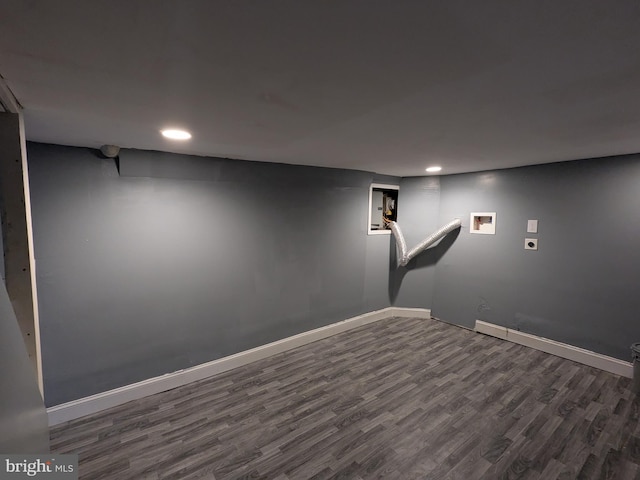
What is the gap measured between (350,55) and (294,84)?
0.98ft

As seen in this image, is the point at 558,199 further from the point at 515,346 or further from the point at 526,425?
the point at 526,425

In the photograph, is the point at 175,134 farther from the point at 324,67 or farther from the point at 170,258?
the point at 324,67

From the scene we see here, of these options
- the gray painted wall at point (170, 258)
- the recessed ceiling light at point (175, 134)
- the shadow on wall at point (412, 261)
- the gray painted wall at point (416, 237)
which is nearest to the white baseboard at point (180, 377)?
the gray painted wall at point (170, 258)

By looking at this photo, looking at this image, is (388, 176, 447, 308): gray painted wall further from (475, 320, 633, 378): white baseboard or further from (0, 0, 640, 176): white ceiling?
(0, 0, 640, 176): white ceiling

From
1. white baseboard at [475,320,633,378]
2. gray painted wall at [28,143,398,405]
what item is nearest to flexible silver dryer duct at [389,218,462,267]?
gray painted wall at [28,143,398,405]

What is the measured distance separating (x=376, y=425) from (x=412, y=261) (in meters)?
2.54

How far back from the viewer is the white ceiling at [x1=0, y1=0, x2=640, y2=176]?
0.72 m

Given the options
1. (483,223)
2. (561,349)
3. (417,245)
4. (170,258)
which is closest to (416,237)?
(417,245)

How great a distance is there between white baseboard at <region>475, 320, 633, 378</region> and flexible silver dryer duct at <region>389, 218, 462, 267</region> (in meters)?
1.17

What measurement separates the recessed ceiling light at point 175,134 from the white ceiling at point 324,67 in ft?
0.21

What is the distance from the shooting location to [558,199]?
2.97 meters

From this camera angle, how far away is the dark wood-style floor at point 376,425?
174 cm

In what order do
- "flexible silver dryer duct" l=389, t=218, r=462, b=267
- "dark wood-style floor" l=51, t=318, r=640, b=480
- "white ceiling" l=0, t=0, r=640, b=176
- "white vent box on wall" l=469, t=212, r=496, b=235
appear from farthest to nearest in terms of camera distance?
"flexible silver dryer duct" l=389, t=218, r=462, b=267 → "white vent box on wall" l=469, t=212, r=496, b=235 → "dark wood-style floor" l=51, t=318, r=640, b=480 → "white ceiling" l=0, t=0, r=640, b=176

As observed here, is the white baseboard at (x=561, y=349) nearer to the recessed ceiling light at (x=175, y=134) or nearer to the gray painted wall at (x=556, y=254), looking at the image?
the gray painted wall at (x=556, y=254)
